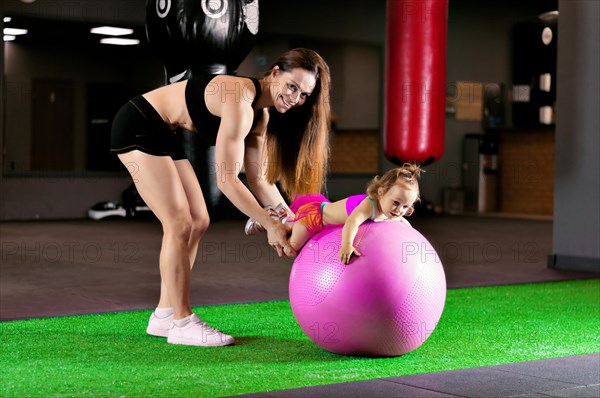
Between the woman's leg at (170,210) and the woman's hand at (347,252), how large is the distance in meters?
0.73

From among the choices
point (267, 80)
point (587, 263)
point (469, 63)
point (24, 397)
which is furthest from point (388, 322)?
point (469, 63)

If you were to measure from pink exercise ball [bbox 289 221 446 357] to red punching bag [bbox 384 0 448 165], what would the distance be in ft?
3.92

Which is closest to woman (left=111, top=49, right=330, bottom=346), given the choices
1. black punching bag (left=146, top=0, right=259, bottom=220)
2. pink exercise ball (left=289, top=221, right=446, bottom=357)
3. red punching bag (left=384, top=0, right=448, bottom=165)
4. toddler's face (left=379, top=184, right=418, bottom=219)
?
pink exercise ball (left=289, top=221, right=446, bottom=357)

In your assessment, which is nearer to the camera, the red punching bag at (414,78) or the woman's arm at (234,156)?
the woman's arm at (234,156)

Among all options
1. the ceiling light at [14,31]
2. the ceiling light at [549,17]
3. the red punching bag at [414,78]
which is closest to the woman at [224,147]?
the red punching bag at [414,78]

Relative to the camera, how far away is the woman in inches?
122

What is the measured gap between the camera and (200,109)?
3289 mm

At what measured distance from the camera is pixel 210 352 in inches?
132

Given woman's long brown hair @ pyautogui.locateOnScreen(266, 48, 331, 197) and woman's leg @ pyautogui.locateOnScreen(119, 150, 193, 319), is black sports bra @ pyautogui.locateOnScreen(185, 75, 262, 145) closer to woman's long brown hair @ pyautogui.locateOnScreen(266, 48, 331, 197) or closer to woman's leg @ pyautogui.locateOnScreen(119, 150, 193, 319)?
woman's long brown hair @ pyautogui.locateOnScreen(266, 48, 331, 197)

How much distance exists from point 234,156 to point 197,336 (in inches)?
32.3

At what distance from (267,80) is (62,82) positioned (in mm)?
9277

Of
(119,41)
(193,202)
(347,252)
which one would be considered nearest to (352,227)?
(347,252)

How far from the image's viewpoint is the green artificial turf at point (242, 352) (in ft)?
9.23

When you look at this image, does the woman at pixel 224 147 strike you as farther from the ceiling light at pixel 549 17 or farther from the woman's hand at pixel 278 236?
the ceiling light at pixel 549 17
